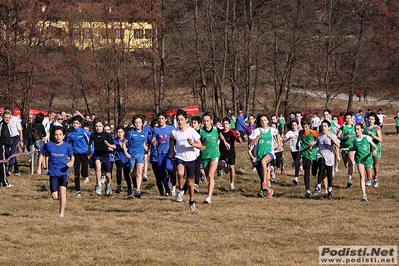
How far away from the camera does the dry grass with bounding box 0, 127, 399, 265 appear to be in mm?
11359

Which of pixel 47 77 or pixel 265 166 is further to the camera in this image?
pixel 47 77

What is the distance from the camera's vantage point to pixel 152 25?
148ft

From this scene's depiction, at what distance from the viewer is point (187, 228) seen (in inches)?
542

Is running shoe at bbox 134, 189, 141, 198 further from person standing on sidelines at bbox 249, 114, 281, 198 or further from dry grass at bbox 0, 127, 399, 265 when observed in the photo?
person standing on sidelines at bbox 249, 114, 281, 198

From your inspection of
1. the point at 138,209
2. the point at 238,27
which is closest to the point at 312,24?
the point at 238,27

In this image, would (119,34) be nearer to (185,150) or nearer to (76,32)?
(76,32)

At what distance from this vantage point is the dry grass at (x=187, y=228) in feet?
37.3

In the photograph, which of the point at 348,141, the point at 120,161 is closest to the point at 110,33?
the point at 348,141

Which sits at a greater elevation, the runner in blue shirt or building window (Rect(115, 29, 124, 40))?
building window (Rect(115, 29, 124, 40))

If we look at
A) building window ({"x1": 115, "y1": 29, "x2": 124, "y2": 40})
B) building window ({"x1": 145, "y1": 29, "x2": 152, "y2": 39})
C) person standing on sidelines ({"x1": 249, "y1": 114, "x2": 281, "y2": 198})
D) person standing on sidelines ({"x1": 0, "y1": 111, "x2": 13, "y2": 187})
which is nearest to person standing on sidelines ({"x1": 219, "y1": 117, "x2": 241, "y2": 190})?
person standing on sidelines ({"x1": 249, "y1": 114, "x2": 281, "y2": 198})

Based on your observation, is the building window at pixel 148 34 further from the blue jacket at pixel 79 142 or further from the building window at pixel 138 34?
the blue jacket at pixel 79 142

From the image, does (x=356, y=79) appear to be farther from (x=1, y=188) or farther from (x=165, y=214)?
(x=165, y=214)

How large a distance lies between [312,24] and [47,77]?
17.1m

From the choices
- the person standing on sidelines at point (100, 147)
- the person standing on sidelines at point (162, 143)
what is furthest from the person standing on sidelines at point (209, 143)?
the person standing on sidelines at point (100, 147)
